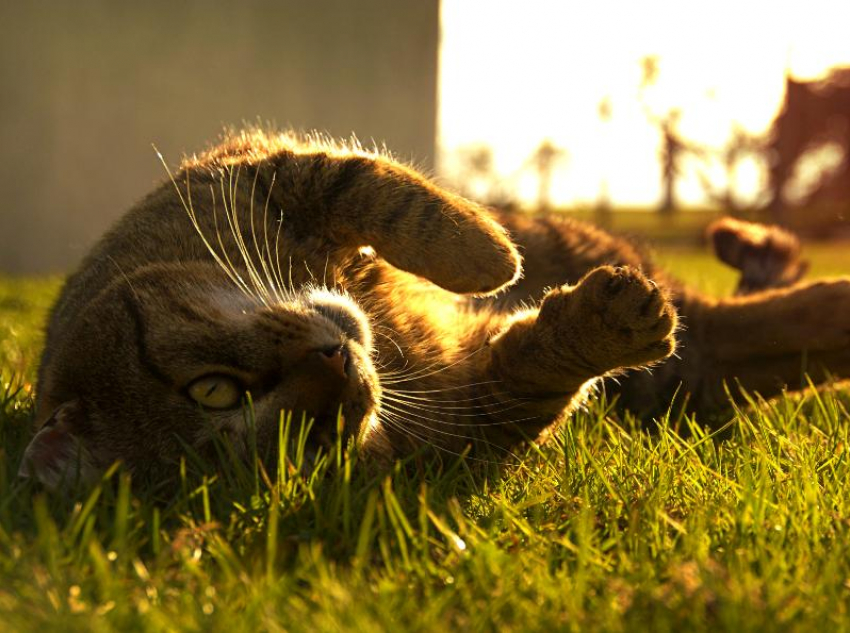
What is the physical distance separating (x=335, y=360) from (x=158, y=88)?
791cm

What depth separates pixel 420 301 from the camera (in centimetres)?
273

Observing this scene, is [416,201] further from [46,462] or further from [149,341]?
[46,462]

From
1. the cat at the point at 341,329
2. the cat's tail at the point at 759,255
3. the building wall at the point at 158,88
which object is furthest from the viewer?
the building wall at the point at 158,88

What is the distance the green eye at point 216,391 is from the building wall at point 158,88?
711 centimetres

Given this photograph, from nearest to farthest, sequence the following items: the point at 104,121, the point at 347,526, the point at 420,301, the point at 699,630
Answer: the point at 699,630 → the point at 347,526 → the point at 420,301 → the point at 104,121

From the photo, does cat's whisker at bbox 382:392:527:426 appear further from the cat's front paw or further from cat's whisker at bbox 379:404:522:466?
the cat's front paw

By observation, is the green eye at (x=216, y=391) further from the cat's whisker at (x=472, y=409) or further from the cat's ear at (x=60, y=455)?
the cat's whisker at (x=472, y=409)

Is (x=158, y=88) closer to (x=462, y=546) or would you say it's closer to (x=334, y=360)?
(x=334, y=360)

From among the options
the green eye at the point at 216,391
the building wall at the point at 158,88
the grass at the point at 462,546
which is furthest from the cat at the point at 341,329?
the building wall at the point at 158,88

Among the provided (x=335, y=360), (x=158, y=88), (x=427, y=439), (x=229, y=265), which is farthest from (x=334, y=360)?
(x=158, y=88)

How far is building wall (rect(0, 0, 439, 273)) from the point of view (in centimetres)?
864

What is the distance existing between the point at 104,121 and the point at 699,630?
28.8 feet

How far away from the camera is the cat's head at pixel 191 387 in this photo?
75.7 inches

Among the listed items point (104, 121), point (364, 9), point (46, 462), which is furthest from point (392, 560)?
point (364, 9)
